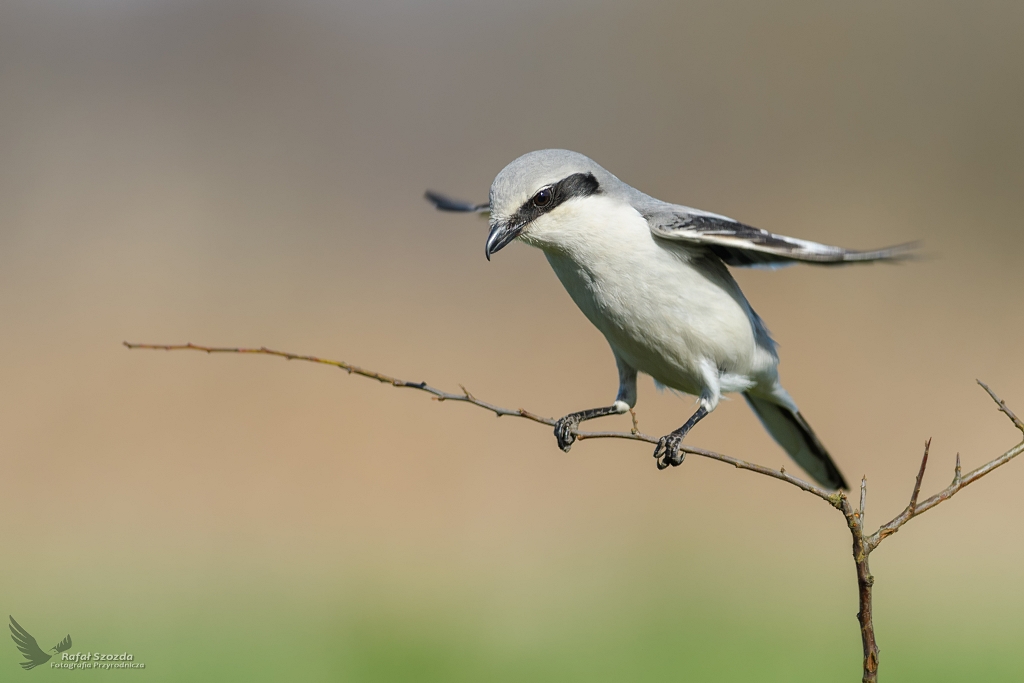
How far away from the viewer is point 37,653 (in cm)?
346

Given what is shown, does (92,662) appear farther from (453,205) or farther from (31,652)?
(453,205)

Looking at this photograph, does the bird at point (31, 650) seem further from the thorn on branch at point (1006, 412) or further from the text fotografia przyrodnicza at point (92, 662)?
the thorn on branch at point (1006, 412)

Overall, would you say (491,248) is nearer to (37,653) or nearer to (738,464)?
(738,464)

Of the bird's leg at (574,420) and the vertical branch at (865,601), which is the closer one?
the vertical branch at (865,601)

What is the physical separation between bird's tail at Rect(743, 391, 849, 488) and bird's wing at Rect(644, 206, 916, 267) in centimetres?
88

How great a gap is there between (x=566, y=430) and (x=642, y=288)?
694mm

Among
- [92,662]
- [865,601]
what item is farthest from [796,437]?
[92,662]

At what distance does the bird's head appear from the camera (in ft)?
9.54

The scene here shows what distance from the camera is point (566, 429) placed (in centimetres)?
347

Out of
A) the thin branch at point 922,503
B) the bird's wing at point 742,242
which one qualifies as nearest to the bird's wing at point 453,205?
the bird's wing at point 742,242

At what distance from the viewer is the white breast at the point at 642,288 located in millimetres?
3076

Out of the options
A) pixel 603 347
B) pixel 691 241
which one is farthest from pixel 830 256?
pixel 603 347

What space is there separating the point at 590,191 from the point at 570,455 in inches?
193

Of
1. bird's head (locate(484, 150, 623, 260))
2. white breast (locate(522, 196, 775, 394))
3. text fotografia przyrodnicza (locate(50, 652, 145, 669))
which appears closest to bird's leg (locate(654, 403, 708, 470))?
white breast (locate(522, 196, 775, 394))
